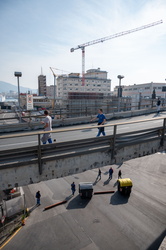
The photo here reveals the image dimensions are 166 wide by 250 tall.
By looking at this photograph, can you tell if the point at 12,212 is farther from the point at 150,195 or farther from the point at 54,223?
the point at 150,195

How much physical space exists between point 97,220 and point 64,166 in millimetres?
10127

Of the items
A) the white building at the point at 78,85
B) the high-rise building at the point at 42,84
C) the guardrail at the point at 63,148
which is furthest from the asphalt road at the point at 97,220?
the high-rise building at the point at 42,84

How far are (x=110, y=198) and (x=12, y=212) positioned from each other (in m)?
9.41

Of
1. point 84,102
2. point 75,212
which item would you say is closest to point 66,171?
point 75,212

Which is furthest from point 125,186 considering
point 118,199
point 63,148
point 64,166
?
point 63,148

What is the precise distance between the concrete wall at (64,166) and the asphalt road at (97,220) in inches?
324

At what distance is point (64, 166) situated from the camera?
537 cm

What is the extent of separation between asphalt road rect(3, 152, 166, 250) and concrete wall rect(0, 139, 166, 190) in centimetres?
822

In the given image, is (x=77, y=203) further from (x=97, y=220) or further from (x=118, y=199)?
(x=118, y=199)

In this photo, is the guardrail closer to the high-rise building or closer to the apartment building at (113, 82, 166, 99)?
the apartment building at (113, 82, 166, 99)

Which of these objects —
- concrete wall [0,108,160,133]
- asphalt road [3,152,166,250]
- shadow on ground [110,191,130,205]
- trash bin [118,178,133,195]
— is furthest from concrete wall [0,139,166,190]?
shadow on ground [110,191,130,205]

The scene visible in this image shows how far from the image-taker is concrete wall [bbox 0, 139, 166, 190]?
4.65 m

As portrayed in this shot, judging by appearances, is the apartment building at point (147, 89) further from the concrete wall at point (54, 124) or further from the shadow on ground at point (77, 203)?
the shadow on ground at point (77, 203)

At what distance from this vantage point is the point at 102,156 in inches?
→ 235
